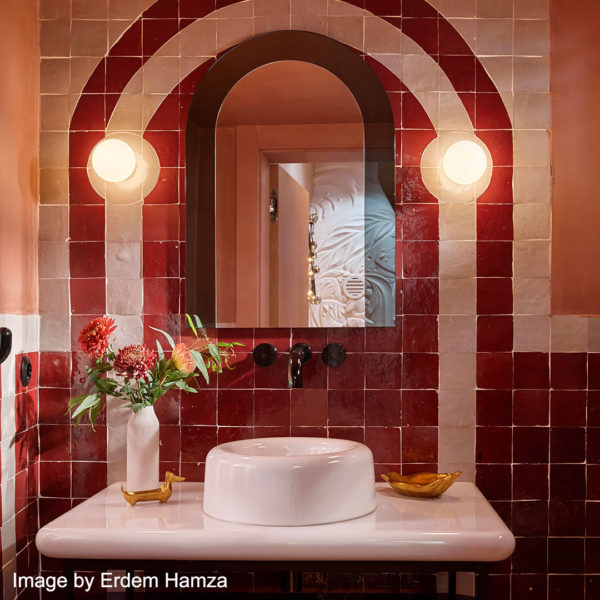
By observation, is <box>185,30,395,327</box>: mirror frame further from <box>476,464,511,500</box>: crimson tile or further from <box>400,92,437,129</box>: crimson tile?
<box>476,464,511,500</box>: crimson tile

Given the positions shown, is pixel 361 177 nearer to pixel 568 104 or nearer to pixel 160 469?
pixel 568 104

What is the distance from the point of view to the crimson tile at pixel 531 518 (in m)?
2.02

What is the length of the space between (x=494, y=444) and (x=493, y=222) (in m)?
0.66

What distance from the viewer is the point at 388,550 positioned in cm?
154

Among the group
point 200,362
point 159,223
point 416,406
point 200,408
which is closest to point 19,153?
→ point 159,223

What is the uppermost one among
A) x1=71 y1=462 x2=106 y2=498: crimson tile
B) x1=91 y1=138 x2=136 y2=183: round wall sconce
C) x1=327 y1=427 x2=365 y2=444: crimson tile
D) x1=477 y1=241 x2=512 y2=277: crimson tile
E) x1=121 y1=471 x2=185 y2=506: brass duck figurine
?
x1=91 y1=138 x2=136 y2=183: round wall sconce

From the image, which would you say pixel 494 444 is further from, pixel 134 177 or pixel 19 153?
pixel 19 153

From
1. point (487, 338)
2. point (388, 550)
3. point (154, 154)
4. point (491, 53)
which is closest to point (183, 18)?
point (154, 154)

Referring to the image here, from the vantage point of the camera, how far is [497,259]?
80.1 inches

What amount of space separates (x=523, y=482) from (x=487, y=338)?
1.43ft

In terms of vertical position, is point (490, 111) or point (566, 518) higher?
point (490, 111)

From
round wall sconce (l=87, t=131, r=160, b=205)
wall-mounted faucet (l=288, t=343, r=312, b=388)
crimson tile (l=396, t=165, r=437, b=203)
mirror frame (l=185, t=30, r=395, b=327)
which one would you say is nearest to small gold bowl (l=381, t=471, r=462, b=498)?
wall-mounted faucet (l=288, t=343, r=312, b=388)

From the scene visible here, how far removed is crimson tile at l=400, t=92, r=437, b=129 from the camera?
2.05 m

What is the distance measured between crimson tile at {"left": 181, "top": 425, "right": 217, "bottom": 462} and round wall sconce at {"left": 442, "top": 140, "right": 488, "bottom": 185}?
41.1 inches
